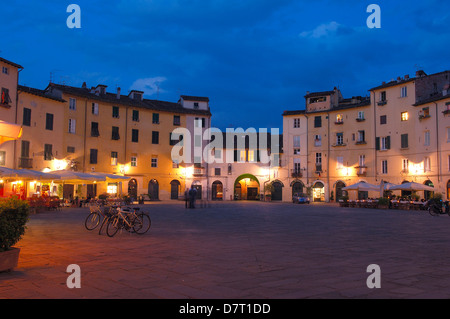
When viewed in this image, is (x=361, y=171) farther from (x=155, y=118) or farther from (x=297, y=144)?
(x=155, y=118)

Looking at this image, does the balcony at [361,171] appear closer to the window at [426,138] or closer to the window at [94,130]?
the window at [426,138]

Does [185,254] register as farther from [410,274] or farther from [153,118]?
[153,118]

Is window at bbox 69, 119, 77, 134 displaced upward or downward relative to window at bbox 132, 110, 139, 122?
downward

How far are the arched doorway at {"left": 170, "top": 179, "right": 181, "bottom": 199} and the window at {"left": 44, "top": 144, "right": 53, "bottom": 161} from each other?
1612 cm

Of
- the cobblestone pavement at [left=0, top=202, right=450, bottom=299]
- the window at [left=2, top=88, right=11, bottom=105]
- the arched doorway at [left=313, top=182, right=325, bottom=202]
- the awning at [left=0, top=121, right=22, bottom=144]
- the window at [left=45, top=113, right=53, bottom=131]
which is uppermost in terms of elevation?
the window at [left=2, top=88, right=11, bottom=105]

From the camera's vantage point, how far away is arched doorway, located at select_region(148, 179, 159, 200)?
47031mm

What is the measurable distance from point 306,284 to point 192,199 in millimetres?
23506

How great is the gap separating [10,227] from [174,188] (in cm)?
4260

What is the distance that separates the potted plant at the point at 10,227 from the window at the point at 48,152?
30.6 metres

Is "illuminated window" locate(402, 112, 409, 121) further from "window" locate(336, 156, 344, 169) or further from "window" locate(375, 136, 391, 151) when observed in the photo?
"window" locate(336, 156, 344, 169)

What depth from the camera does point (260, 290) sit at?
5.42 m

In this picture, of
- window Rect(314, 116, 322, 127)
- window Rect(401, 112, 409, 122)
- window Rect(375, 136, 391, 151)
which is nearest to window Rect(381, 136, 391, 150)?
window Rect(375, 136, 391, 151)

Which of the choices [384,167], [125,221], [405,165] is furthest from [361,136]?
[125,221]
